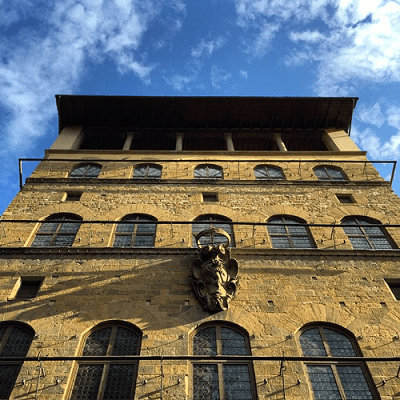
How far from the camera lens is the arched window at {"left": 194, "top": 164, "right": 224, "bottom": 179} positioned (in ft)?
62.6

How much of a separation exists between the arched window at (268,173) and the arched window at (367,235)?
4209 millimetres

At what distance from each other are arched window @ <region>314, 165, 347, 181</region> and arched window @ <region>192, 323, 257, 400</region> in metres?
10.2

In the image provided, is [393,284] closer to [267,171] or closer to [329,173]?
[329,173]

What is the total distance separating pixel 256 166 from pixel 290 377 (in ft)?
→ 37.7

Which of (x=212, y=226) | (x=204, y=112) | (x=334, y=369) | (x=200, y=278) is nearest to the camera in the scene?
(x=334, y=369)

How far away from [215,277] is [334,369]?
11.8 feet

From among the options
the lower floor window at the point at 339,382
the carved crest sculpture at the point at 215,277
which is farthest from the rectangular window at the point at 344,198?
the lower floor window at the point at 339,382

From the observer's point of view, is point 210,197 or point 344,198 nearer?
point 210,197

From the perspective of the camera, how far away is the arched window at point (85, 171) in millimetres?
19000

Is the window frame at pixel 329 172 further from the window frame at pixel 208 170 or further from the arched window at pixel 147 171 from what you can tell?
the arched window at pixel 147 171

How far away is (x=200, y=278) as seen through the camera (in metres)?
12.0

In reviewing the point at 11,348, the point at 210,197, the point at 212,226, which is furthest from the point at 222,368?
the point at 210,197

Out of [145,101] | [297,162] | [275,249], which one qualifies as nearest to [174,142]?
[145,101]

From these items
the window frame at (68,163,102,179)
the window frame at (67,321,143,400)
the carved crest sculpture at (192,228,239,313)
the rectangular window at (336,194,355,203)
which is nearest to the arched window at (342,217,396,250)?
the rectangular window at (336,194,355,203)
